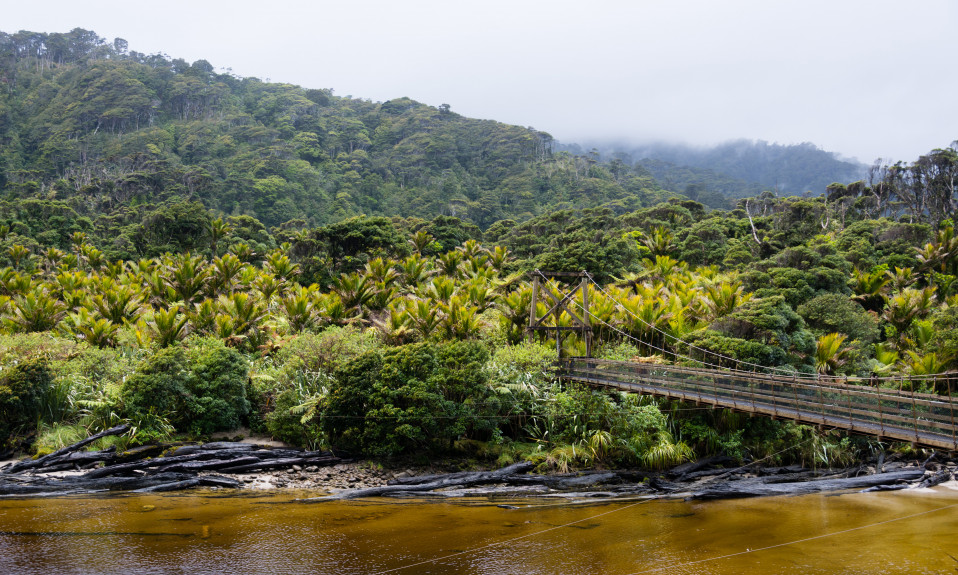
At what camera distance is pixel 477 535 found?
35.8 ft

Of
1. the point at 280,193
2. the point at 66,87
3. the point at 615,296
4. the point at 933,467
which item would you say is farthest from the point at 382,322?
the point at 66,87

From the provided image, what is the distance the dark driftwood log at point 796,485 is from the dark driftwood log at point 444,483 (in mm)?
4301

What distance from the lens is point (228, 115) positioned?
93375 millimetres


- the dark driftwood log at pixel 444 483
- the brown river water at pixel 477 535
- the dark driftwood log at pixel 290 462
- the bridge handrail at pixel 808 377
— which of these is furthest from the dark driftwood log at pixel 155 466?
the bridge handrail at pixel 808 377

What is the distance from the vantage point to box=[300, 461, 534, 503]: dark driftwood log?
1398cm

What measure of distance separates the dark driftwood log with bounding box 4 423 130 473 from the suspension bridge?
1189 centimetres

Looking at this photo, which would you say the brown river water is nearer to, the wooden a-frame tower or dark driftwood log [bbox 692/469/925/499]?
dark driftwood log [bbox 692/469/925/499]

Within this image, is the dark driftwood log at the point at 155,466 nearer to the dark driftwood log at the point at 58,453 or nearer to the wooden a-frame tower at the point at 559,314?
the dark driftwood log at the point at 58,453

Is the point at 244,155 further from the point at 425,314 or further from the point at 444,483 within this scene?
the point at 444,483

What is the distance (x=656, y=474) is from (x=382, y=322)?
10.7 meters

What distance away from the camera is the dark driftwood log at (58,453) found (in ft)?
49.6

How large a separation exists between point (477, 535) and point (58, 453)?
37.6 ft

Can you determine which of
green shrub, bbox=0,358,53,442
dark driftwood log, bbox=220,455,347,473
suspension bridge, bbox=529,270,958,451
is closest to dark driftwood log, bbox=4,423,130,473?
green shrub, bbox=0,358,53,442

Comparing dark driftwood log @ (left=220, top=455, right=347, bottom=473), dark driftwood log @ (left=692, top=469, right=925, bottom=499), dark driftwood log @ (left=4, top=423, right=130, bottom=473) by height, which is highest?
dark driftwood log @ (left=4, top=423, right=130, bottom=473)
